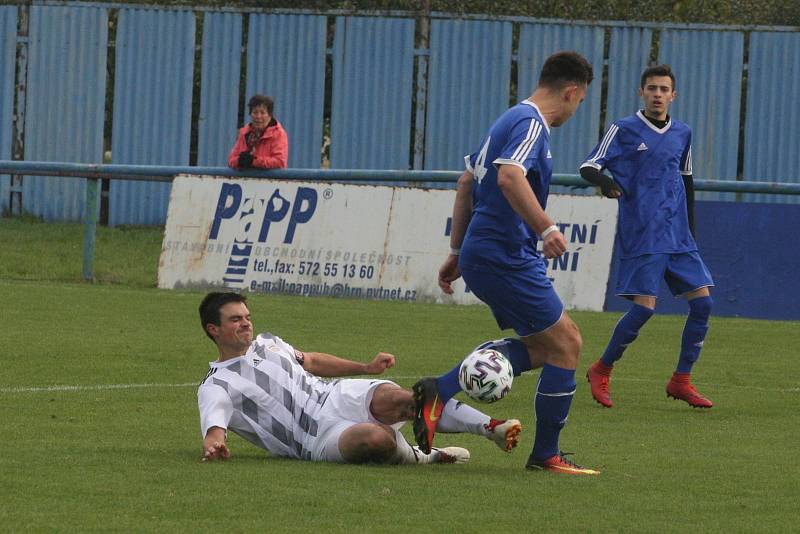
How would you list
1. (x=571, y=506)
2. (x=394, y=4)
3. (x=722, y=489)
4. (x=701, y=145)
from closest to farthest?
(x=571, y=506), (x=722, y=489), (x=701, y=145), (x=394, y=4)

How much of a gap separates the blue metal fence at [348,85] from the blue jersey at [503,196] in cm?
1565

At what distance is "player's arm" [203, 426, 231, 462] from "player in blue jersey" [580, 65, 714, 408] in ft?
12.6

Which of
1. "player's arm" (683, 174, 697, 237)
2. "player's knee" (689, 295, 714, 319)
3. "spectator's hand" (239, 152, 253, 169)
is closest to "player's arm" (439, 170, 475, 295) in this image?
"player's knee" (689, 295, 714, 319)

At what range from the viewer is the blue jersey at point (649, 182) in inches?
415

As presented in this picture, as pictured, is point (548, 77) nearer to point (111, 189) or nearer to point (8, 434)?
point (8, 434)

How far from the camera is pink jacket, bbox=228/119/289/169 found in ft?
57.4

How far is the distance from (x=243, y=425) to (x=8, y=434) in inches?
51.6

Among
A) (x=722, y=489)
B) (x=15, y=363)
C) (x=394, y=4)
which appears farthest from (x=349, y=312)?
(x=394, y=4)

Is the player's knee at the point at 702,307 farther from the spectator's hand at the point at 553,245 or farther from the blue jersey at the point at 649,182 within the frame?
the spectator's hand at the point at 553,245

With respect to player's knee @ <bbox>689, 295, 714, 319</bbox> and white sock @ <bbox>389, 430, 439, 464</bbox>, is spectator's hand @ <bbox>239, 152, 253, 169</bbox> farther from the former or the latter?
white sock @ <bbox>389, 430, 439, 464</bbox>


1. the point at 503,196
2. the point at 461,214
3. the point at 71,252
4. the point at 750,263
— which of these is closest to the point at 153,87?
the point at 71,252

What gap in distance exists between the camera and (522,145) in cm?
701

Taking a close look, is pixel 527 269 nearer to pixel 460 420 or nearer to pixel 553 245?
pixel 553 245

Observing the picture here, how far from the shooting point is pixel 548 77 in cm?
731
